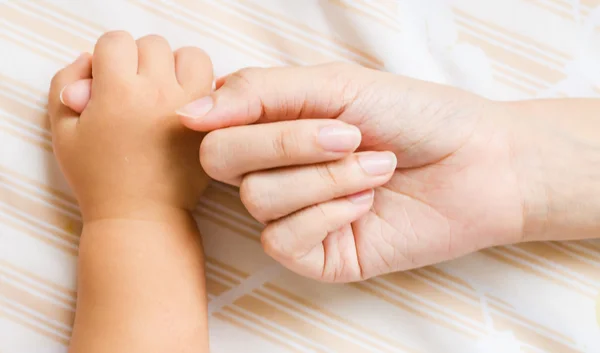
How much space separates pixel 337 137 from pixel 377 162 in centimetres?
6

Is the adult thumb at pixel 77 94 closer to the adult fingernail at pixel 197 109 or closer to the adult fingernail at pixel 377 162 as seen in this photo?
the adult fingernail at pixel 197 109

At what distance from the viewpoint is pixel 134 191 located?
78 centimetres

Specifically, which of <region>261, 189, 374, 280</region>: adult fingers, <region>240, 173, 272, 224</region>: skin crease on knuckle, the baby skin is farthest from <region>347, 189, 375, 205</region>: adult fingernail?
the baby skin

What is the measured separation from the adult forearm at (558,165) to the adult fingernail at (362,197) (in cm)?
22

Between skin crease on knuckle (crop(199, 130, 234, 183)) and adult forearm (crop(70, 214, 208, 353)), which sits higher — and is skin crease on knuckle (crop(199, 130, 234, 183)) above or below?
above

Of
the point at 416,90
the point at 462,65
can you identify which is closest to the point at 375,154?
the point at 416,90

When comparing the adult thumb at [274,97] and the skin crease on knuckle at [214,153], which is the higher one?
the adult thumb at [274,97]

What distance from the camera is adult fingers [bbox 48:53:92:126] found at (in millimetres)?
796

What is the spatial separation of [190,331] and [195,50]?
0.38m

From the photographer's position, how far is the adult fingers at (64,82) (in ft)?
2.61

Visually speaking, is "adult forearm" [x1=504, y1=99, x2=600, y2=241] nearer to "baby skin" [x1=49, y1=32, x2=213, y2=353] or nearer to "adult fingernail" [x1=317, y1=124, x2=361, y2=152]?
"adult fingernail" [x1=317, y1=124, x2=361, y2=152]

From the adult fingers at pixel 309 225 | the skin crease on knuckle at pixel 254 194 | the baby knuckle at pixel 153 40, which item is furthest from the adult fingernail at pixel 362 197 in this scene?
the baby knuckle at pixel 153 40

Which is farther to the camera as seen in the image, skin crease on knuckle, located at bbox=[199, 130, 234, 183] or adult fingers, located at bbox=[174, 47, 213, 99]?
adult fingers, located at bbox=[174, 47, 213, 99]

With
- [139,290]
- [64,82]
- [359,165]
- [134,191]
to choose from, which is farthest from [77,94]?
[359,165]
